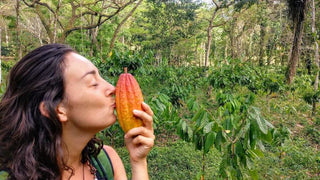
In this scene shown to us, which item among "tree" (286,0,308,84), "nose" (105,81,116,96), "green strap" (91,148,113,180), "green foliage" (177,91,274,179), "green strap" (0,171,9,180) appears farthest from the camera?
"tree" (286,0,308,84)

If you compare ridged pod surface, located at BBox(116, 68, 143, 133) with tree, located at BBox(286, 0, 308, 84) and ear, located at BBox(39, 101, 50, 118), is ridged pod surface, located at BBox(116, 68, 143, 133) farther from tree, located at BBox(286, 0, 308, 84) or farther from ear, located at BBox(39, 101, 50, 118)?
tree, located at BBox(286, 0, 308, 84)

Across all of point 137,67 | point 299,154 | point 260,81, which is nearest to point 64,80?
point 137,67

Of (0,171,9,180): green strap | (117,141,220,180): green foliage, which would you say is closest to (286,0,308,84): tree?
(117,141,220,180): green foliage

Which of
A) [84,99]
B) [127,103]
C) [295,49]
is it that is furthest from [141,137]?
[295,49]

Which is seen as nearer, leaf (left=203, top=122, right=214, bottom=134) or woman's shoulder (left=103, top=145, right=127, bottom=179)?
woman's shoulder (left=103, top=145, right=127, bottom=179)

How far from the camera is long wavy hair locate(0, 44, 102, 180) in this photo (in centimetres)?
87

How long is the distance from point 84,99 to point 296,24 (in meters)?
8.60

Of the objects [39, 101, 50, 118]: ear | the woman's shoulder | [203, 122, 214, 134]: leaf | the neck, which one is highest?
[39, 101, 50, 118]: ear

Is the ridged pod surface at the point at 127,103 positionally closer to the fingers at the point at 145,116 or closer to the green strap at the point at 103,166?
the fingers at the point at 145,116

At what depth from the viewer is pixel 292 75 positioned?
26.2ft

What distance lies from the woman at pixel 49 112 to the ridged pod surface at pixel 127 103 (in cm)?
3

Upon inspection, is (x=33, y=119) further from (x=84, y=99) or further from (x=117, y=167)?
(x=117, y=167)

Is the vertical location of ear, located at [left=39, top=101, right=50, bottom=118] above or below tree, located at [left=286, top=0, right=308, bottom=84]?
below

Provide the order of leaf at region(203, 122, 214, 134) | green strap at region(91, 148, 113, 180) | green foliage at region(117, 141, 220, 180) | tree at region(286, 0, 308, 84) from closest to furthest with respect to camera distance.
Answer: green strap at region(91, 148, 113, 180)
leaf at region(203, 122, 214, 134)
green foliage at region(117, 141, 220, 180)
tree at region(286, 0, 308, 84)
